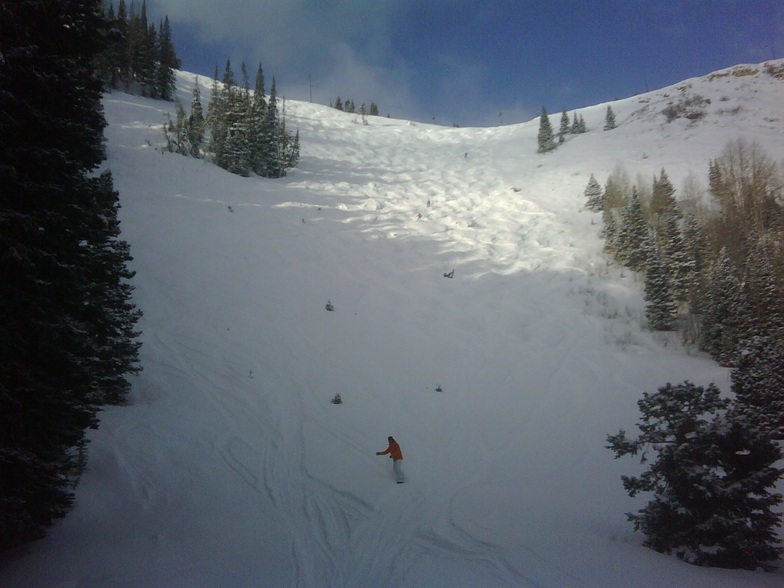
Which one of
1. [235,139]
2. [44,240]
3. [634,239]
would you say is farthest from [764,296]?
[235,139]

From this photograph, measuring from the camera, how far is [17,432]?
561cm

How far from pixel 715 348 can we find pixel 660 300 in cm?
327

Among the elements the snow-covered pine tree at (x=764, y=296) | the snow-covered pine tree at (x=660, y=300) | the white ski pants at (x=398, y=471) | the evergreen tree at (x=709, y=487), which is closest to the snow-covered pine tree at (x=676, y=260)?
Answer: the snow-covered pine tree at (x=660, y=300)

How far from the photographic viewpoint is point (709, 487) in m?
6.86

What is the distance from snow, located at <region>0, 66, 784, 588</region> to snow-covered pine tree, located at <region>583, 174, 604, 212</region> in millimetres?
1271

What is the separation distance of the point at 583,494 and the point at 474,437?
3683mm

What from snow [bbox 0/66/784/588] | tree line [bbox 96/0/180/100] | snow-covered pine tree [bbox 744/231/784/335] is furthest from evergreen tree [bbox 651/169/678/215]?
tree line [bbox 96/0/180/100]

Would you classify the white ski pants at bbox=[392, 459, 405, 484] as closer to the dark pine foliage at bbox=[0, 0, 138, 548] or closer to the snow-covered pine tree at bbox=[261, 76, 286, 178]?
the dark pine foliage at bbox=[0, 0, 138, 548]

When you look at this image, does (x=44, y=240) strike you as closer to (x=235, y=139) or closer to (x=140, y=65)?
(x=235, y=139)

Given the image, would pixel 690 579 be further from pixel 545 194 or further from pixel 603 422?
pixel 545 194

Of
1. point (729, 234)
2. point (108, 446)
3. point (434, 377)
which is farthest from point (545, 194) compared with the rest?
point (108, 446)

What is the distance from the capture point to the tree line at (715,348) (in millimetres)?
6844

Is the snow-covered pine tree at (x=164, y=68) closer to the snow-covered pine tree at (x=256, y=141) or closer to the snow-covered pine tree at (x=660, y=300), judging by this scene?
the snow-covered pine tree at (x=256, y=141)

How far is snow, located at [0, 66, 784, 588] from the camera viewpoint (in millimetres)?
7188
